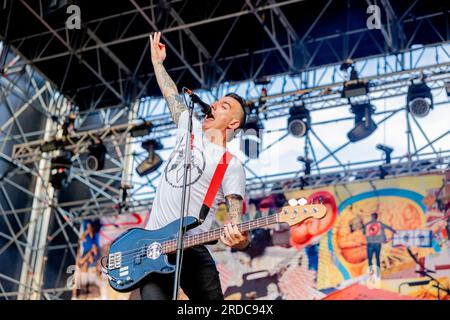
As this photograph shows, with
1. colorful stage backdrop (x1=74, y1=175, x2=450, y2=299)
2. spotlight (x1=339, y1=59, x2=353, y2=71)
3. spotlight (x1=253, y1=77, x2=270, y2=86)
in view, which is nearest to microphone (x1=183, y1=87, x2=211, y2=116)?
colorful stage backdrop (x1=74, y1=175, x2=450, y2=299)

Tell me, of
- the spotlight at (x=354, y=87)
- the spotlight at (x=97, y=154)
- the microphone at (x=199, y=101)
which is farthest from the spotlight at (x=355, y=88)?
the microphone at (x=199, y=101)

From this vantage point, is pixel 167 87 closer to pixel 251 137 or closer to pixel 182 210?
pixel 182 210

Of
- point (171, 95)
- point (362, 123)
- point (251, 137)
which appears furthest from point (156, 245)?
point (362, 123)

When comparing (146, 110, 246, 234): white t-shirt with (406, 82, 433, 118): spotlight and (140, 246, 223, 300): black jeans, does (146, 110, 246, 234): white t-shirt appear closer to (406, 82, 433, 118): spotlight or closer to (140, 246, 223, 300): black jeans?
(140, 246, 223, 300): black jeans

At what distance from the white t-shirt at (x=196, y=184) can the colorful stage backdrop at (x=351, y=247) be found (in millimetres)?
7135

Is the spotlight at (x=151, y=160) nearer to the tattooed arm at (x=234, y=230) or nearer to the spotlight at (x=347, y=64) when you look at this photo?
the spotlight at (x=347, y=64)

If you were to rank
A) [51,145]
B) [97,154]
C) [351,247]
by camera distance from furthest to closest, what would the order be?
[51,145], [97,154], [351,247]

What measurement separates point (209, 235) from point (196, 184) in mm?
331

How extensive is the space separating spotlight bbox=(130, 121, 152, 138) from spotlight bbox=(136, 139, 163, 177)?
20cm

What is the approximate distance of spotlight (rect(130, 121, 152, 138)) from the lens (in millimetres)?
13055

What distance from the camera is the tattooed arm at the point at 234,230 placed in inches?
156

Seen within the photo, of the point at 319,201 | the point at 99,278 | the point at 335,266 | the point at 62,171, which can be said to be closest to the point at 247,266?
the point at 335,266

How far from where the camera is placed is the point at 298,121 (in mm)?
11984
